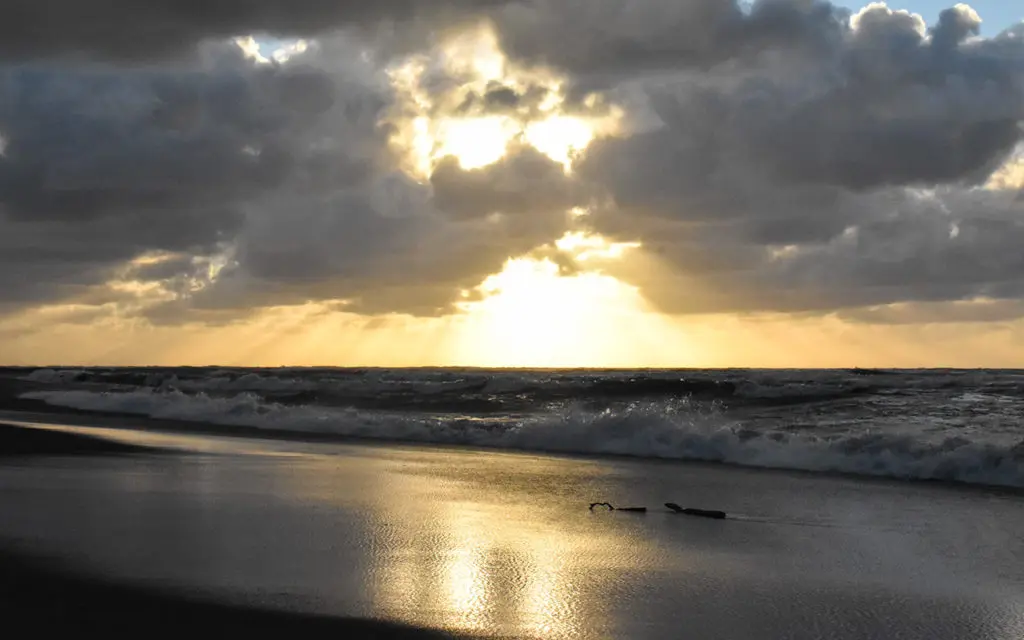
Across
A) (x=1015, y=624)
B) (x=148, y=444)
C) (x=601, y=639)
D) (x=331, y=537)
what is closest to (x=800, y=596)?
(x=1015, y=624)

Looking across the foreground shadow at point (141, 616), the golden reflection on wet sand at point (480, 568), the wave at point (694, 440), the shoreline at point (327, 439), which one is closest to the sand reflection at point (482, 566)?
the golden reflection on wet sand at point (480, 568)

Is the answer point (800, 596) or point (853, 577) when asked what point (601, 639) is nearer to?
point (800, 596)

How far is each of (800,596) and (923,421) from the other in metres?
14.9

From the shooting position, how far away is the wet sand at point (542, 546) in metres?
6.61

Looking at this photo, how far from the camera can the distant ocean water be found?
15593 mm

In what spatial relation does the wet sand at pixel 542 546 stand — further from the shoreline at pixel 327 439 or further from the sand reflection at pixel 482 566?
the shoreline at pixel 327 439

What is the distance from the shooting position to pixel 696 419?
2064cm

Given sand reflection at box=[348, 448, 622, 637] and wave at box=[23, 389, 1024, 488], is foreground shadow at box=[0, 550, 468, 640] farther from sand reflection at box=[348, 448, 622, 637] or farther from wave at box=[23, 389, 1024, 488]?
wave at box=[23, 389, 1024, 488]

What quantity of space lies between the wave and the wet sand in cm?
115

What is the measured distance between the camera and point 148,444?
18.3 m

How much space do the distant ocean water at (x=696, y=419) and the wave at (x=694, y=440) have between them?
3cm

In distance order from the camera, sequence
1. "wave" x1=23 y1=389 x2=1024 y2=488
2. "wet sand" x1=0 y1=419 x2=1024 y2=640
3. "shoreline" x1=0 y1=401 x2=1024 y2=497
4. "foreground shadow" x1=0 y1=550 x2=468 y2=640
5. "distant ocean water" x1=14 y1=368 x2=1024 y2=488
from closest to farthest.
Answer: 1. "foreground shadow" x1=0 y1=550 x2=468 y2=640
2. "wet sand" x1=0 y1=419 x2=1024 y2=640
3. "shoreline" x1=0 y1=401 x2=1024 y2=497
4. "wave" x1=23 y1=389 x2=1024 y2=488
5. "distant ocean water" x1=14 y1=368 x2=1024 y2=488

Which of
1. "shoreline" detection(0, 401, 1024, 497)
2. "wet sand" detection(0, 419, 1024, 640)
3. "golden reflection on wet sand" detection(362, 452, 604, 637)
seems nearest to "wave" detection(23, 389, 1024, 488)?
"shoreline" detection(0, 401, 1024, 497)

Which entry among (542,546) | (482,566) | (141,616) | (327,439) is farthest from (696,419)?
(141,616)
